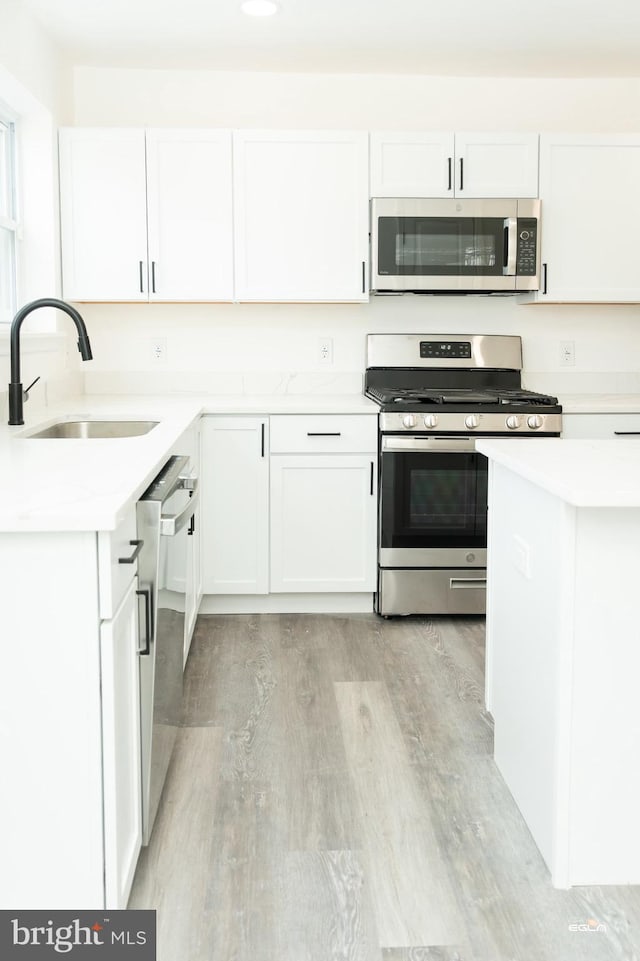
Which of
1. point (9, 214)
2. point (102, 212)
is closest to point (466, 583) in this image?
point (102, 212)

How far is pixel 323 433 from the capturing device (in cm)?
371

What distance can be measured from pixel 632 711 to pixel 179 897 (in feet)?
3.30

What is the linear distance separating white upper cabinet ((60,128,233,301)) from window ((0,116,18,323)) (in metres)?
0.21

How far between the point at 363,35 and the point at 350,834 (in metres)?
3.00

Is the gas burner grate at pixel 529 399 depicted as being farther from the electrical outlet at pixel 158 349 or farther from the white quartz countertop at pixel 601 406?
the electrical outlet at pixel 158 349

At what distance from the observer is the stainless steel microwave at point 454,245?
3.87 meters

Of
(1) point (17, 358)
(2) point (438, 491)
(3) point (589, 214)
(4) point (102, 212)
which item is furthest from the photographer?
(3) point (589, 214)

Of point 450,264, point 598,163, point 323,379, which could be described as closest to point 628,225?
point 598,163

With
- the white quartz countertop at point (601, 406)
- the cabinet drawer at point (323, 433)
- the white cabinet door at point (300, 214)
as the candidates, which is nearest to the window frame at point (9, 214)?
the white cabinet door at point (300, 214)

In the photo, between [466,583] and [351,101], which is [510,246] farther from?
[466,583]

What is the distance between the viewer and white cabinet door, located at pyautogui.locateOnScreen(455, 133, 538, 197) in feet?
12.7

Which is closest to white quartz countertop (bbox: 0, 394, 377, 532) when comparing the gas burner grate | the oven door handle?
the oven door handle

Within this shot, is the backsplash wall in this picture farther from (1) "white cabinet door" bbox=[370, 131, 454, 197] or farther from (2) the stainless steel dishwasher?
(2) the stainless steel dishwasher

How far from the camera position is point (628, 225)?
3.94 metres
